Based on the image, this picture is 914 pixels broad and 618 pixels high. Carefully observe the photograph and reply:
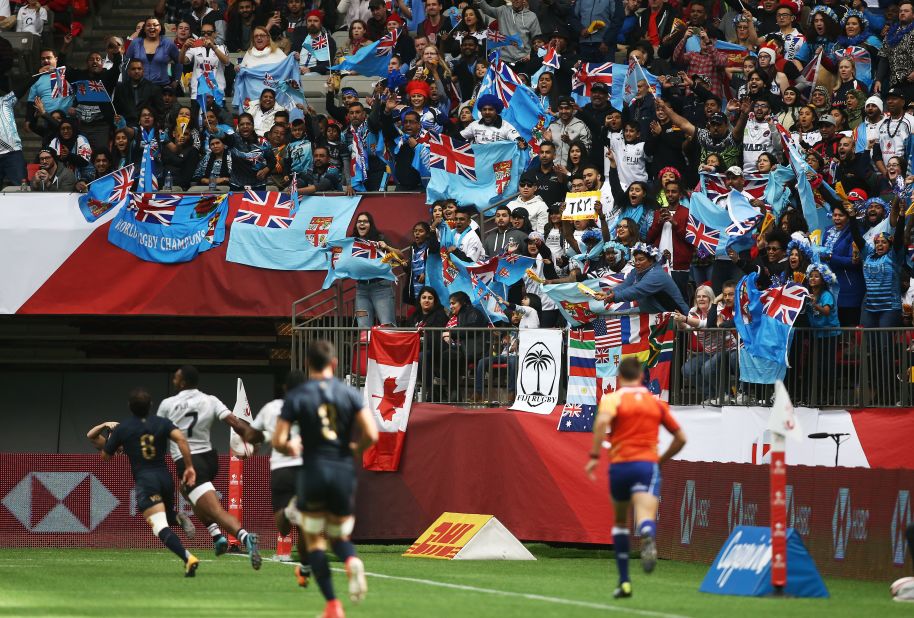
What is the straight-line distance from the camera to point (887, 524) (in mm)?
15922

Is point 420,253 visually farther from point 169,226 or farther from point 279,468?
point 279,468

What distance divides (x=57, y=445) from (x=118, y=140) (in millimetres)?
6561

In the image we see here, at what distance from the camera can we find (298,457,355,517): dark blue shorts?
11484 millimetres

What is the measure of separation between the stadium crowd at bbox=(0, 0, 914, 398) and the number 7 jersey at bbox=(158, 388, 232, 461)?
4597 millimetres

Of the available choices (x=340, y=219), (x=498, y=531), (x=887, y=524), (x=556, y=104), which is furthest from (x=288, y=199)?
(x=887, y=524)

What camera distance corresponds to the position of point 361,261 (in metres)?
22.1

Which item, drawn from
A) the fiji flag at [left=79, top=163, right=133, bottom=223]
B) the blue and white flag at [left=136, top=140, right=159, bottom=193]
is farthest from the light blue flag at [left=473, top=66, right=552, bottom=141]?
the fiji flag at [left=79, top=163, right=133, bottom=223]

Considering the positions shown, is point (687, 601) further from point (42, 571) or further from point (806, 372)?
point (42, 571)

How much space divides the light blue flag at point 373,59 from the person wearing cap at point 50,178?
527 centimetres

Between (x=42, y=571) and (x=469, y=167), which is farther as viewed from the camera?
(x=469, y=167)

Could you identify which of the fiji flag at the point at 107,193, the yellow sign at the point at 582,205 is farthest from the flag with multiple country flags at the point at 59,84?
the yellow sign at the point at 582,205

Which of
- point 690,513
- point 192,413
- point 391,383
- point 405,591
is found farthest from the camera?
point 391,383

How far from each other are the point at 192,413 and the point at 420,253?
5500mm

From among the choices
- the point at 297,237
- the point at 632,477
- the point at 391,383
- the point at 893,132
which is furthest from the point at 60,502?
the point at 893,132
